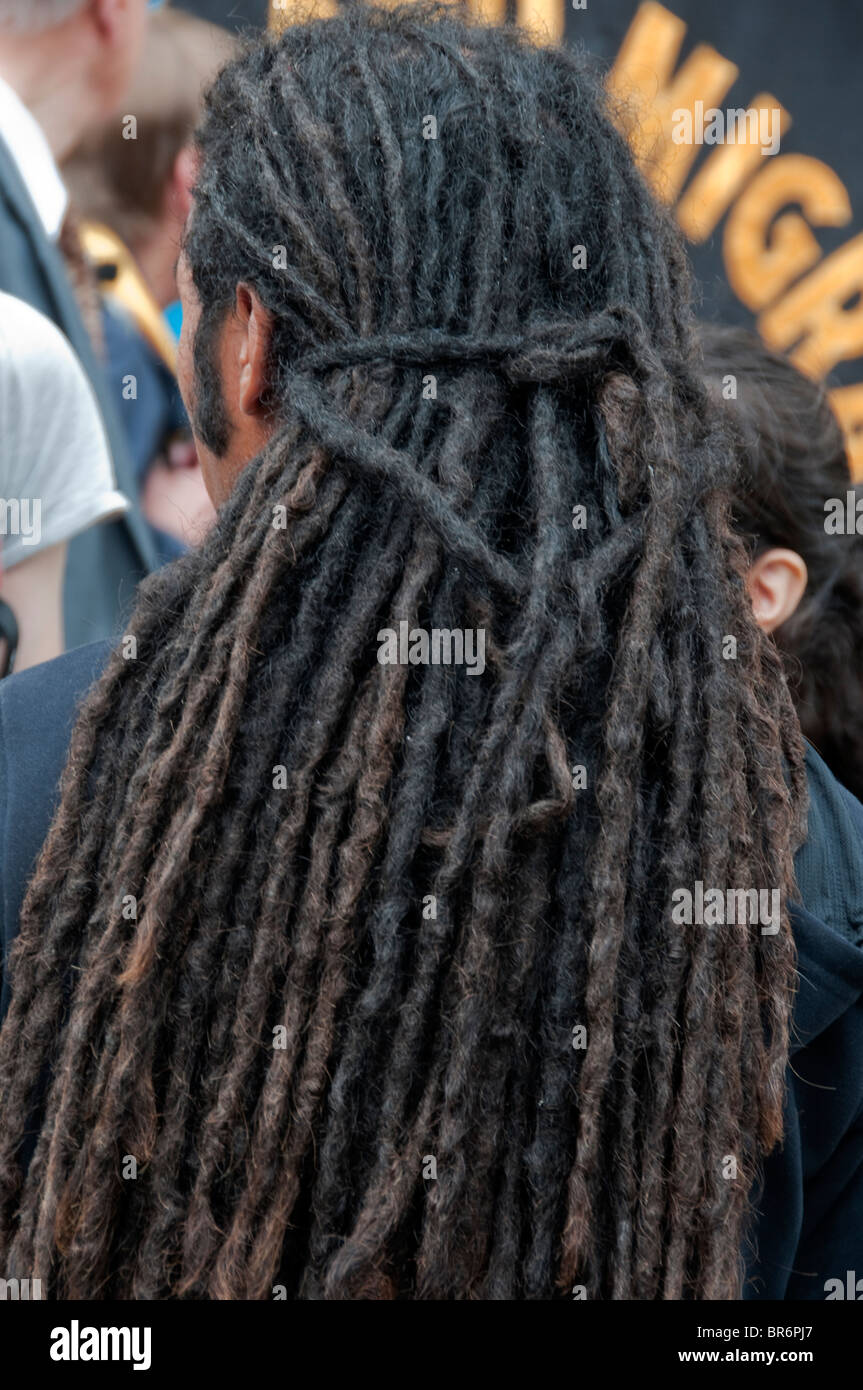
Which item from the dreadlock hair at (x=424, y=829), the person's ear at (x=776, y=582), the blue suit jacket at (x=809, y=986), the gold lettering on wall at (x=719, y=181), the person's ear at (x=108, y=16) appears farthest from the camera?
the gold lettering on wall at (x=719, y=181)

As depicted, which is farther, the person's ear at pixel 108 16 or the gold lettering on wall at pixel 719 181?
the gold lettering on wall at pixel 719 181

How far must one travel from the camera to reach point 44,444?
165 cm

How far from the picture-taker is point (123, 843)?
0.69 m

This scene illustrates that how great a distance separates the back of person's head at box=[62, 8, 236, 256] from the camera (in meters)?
1.75

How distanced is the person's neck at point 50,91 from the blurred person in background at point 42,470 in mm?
278

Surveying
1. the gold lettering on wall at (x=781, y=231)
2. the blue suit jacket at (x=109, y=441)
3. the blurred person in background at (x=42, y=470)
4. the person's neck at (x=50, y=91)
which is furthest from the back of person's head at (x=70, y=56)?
the gold lettering on wall at (x=781, y=231)

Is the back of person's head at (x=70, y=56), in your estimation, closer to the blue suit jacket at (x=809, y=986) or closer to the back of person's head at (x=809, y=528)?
the back of person's head at (x=809, y=528)

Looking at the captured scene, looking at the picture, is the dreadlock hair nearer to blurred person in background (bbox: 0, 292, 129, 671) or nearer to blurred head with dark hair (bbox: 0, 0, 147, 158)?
blurred person in background (bbox: 0, 292, 129, 671)

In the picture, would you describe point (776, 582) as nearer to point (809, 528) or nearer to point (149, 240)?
point (809, 528)

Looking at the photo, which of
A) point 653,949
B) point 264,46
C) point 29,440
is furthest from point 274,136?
point 29,440

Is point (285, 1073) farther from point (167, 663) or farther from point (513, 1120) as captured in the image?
point (167, 663)

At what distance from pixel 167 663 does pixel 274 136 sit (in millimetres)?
360

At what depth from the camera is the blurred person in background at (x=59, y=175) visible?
5.41 feet

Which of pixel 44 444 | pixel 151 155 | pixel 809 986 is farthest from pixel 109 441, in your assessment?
pixel 809 986
